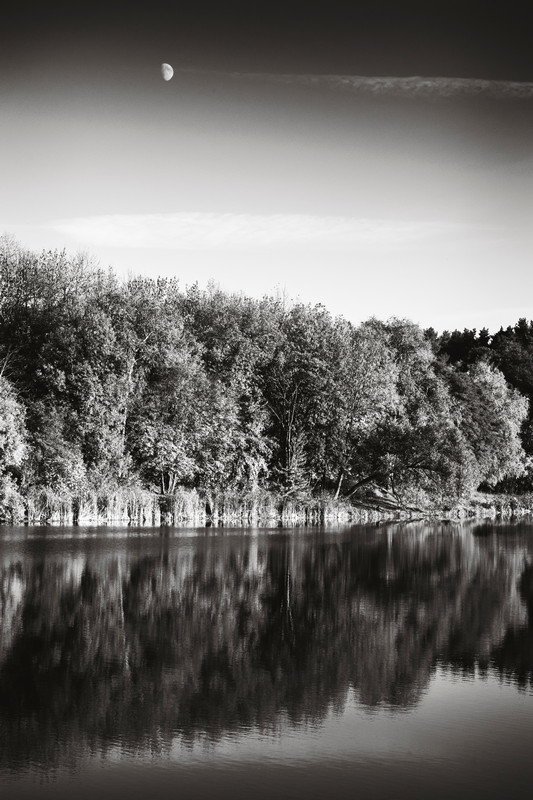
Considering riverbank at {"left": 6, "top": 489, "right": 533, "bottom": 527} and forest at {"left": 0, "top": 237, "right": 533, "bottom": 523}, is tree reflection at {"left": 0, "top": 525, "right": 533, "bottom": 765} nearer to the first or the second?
riverbank at {"left": 6, "top": 489, "right": 533, "bottom": 527}

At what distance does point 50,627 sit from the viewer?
17016 millimetres

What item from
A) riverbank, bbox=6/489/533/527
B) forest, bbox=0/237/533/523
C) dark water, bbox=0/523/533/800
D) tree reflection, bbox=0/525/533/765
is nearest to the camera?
dark water, bbox=0/523/533/800

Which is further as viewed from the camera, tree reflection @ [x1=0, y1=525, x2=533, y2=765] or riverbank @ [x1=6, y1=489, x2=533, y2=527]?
riverbank @ [x1=6, y1=489, x2=533, y2=527]

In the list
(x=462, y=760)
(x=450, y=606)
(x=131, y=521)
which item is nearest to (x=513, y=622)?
(x=450, y=606)

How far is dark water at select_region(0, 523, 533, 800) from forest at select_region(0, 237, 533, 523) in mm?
16477

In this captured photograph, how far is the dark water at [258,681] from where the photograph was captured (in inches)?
376

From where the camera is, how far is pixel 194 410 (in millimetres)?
49562

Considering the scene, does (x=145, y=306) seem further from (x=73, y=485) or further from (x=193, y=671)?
(x=193, y=671)

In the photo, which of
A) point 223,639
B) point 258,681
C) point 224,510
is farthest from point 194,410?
point 258,681

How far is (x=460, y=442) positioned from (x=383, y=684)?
43303 mm

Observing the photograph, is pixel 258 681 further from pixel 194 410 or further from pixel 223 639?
pixel 194 410

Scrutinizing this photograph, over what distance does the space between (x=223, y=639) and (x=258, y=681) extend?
10.1ft

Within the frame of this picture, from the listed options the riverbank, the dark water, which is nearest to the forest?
the riverbank

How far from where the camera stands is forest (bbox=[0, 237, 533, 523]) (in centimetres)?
4369
